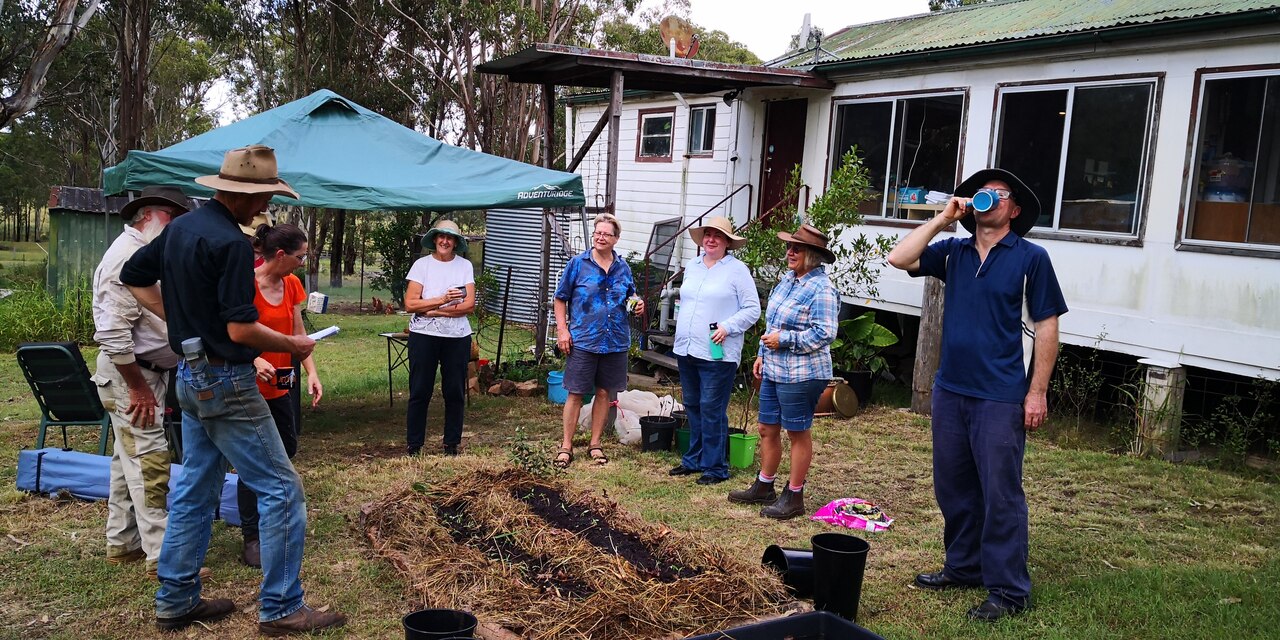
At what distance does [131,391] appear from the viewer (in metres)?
4.30

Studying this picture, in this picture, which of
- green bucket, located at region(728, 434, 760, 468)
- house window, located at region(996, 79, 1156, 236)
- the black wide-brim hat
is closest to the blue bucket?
green bucket, located at region(728, 434, 760, 468)

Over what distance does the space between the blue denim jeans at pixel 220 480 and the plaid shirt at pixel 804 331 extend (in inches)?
114

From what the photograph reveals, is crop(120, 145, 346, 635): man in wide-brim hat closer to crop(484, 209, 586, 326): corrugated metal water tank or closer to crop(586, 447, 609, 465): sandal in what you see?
crop(586, 447, 609, 465): sandal

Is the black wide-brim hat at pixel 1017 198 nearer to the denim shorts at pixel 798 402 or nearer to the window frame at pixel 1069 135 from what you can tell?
the denim shorts at pixel 798 402

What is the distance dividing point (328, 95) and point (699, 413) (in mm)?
4365

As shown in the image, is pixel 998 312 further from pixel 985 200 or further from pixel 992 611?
pixel 992 611

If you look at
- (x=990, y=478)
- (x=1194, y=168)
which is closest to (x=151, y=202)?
(x=990, y=478)

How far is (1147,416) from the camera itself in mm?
7934

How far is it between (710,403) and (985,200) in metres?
2.85

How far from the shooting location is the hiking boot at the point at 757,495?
598cm

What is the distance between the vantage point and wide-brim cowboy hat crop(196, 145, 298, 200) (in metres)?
3.68

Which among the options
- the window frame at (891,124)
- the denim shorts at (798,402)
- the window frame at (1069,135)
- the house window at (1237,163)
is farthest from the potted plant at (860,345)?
the denim shorts at (798,402)

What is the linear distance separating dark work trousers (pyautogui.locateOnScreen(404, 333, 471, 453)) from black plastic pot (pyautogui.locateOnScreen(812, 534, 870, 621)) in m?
3.56

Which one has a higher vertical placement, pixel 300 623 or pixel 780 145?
pixel 780 145
